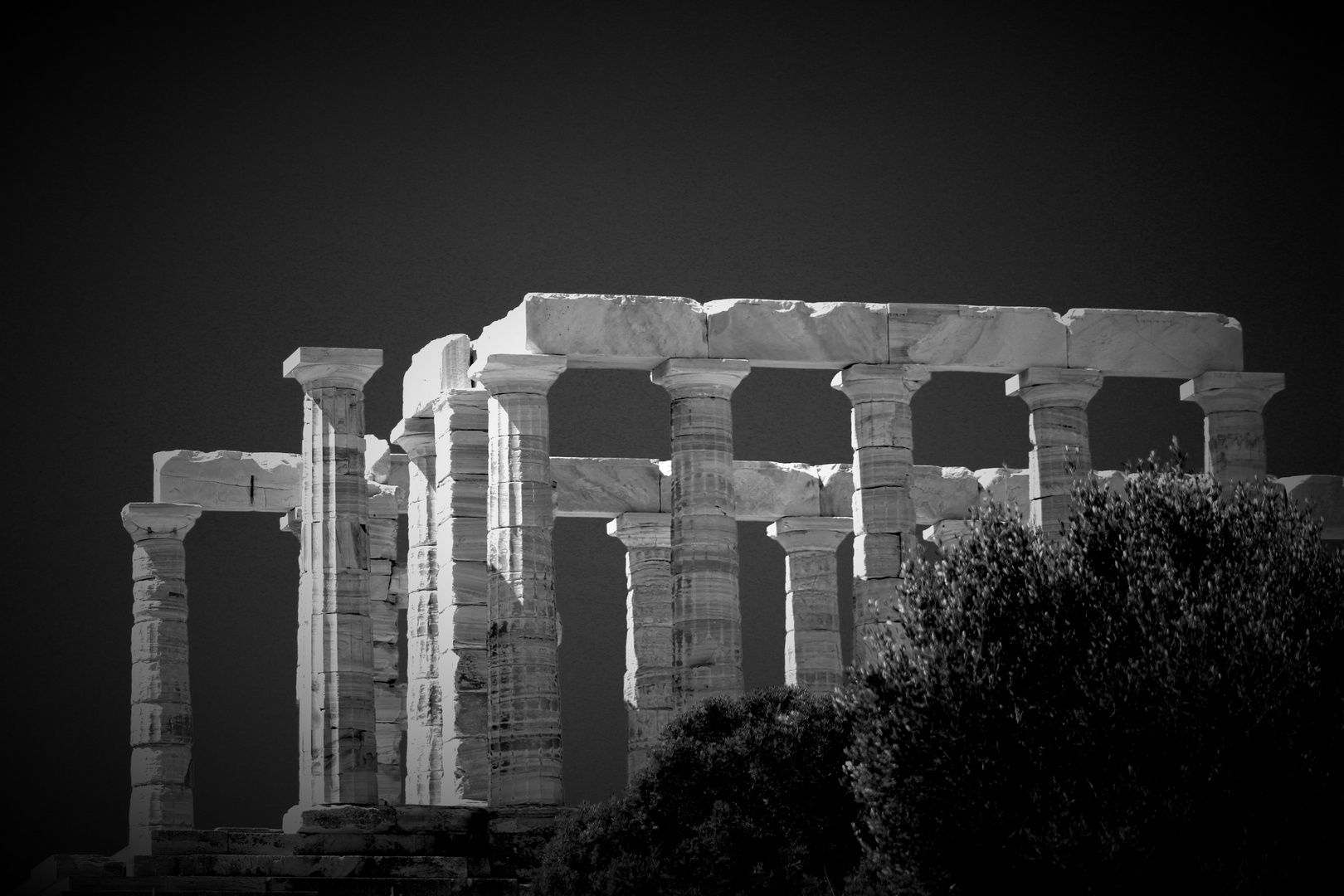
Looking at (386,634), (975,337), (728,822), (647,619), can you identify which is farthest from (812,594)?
(728,822)

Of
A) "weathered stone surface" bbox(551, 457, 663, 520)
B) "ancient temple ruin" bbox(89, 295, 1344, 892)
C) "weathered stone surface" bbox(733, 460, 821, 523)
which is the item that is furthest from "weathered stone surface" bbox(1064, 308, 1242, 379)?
"weathered stone surface" bbox(551, 457, 663, 520)

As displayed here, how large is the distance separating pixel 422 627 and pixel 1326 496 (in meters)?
17.5

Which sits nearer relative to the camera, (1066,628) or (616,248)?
(1066,628)

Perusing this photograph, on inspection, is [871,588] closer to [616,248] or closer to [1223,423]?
[1223,423]

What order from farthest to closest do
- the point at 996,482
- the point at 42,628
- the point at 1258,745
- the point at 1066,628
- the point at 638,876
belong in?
the point at 42,628 → the point at 996,482 → the point at 638,876 → the point at 1066,628 → the point at 1258,745

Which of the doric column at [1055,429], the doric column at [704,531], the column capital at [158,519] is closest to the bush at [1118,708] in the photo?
the doric column at [704,531]

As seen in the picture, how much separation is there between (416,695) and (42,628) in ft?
57.7

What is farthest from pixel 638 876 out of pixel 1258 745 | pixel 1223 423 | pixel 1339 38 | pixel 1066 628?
pixel 1339 38

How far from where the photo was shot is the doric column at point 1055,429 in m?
33.4

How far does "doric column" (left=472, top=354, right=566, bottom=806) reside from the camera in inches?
1200

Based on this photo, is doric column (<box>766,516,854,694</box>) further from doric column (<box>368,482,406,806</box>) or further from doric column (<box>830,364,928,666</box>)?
doric column (<box>830,364,928,666</box>)

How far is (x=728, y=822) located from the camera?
25953mm

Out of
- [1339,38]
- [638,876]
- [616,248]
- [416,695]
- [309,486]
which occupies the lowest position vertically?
[638,876]

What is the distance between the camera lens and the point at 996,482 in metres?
41.3
